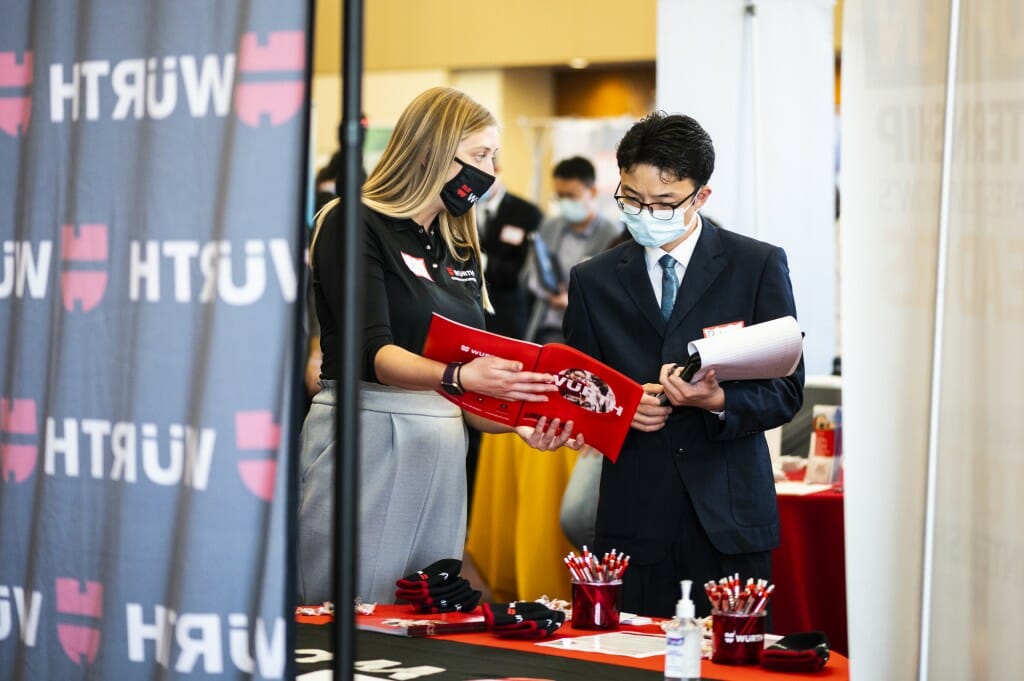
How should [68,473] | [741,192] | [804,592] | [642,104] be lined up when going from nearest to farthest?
1. [68,473]
2. [804,592]
3. [741,192]
4. [642,104]

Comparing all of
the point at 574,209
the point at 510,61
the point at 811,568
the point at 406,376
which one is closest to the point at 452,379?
the point at 406,376

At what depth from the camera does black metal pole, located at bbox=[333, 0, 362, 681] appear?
1.35 metres

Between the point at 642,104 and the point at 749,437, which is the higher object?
the point at 642,104

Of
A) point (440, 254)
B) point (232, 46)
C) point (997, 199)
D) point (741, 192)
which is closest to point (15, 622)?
point (232, 46)

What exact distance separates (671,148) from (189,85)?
1.18m

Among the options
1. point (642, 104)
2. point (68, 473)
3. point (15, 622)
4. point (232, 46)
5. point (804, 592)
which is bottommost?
Answer: point (804, 592)

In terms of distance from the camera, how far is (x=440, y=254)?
273 centimetres

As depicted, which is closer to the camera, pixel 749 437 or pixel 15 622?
pixel 15 622

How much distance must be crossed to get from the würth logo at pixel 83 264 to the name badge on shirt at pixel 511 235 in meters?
5.67

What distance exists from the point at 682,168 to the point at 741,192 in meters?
2.20

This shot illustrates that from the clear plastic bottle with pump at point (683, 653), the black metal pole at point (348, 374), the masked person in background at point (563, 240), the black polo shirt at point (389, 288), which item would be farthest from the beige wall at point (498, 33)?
the black metal pole at point (348, 374)

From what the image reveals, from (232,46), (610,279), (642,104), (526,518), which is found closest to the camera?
(232,46)

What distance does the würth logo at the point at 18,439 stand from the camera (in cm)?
172

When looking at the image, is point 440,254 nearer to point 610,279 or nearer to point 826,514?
point 610,279
